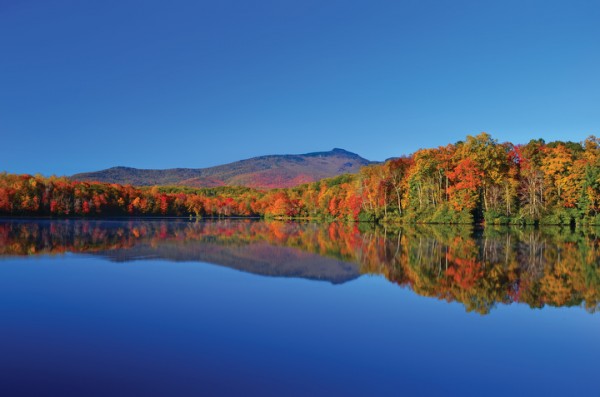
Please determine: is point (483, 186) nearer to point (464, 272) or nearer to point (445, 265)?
point (445, 265)

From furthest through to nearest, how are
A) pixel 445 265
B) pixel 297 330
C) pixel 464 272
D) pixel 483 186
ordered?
pixel 483 186 < pixel 445 265 < pixel 464 272 < pixel 297 330

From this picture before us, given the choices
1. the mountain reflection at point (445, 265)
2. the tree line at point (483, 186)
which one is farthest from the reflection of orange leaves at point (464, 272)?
the tree line at point (483, 186)

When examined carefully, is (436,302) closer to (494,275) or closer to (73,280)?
(494,275)

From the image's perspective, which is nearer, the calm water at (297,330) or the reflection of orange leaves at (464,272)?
the calm water at (297,330)

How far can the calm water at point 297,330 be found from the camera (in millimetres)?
6180

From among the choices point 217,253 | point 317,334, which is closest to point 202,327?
point 317,334

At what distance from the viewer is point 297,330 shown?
8773 millimetres

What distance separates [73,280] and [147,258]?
6.00 meters

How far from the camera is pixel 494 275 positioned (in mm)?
15062

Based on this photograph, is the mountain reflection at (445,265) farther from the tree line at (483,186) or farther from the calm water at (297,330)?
the tree line at (483,186)

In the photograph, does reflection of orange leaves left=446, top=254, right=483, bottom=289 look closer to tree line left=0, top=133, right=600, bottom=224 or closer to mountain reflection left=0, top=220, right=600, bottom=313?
mountain reflection left=0, top=220, right=600, bottom=313

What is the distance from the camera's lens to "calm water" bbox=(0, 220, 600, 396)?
6180mm

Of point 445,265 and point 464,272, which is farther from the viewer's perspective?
point 445,265

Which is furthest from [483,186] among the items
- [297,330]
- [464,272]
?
[297,330]
